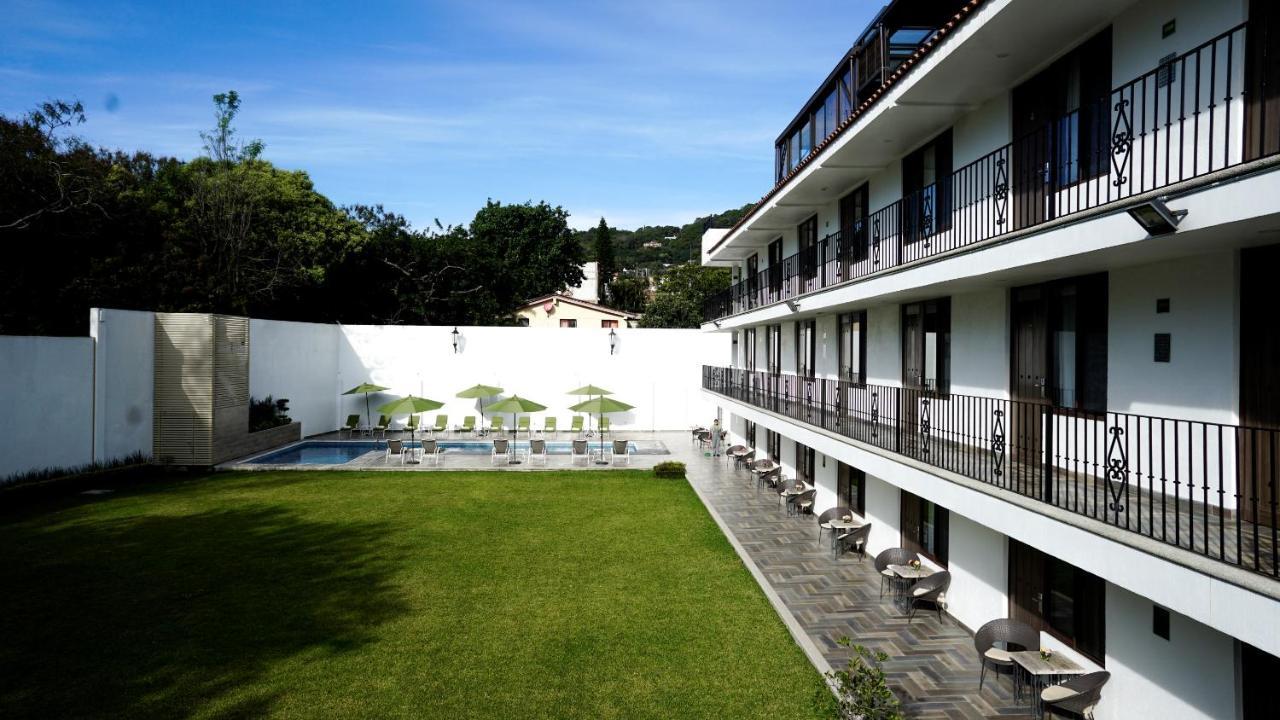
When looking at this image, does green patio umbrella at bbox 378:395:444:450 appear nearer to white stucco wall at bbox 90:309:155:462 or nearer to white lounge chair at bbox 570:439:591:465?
white lounge chair at bbox 570:439:591:465

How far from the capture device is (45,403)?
56.4 ft

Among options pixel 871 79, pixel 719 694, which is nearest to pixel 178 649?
pixel 719 694

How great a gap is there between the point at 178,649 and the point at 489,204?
64.5m

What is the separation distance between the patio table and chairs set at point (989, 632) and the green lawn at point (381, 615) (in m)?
2.15

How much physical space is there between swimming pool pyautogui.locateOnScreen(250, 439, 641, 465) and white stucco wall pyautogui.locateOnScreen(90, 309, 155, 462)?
356 centimetres

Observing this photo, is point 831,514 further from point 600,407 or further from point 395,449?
point 395,449

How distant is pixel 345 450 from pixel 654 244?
336ft

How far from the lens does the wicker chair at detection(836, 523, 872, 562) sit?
1345 cm

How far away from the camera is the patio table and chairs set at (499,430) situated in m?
24.2

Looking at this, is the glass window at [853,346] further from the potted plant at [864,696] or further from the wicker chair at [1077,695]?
the potted plant at [864,696]

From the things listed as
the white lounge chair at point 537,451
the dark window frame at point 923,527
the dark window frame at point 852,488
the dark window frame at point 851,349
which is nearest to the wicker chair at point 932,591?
the dark window frame at point 923,527

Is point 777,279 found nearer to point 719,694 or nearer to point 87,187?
point 719,694

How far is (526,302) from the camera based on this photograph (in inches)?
2103

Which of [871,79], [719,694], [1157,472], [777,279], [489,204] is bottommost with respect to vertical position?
[719,694]
